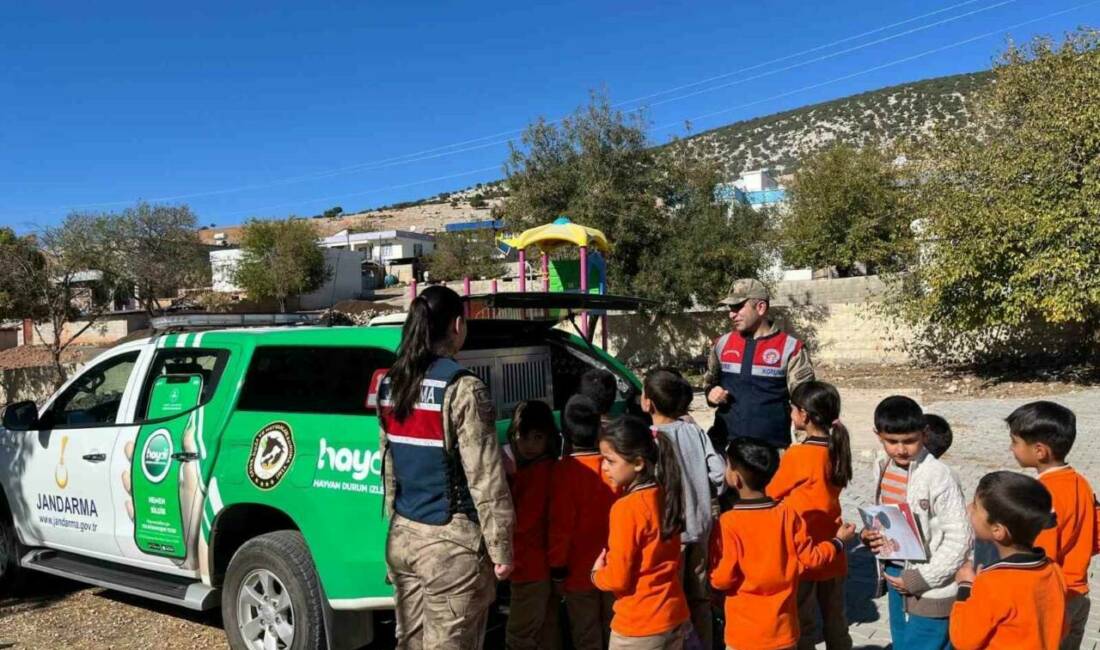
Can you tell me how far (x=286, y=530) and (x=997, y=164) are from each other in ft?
51.5

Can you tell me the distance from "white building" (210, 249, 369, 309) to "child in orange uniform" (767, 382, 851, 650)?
138 feet

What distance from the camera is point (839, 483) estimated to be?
3658mm

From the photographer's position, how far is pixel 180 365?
15.6ft

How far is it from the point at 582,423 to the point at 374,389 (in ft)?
3.13

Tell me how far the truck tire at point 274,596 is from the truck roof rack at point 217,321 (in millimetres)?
1585

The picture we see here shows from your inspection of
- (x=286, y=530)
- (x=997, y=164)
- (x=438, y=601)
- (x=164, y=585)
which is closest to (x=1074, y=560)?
(x=438, y=601)

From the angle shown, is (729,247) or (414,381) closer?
(414,381)

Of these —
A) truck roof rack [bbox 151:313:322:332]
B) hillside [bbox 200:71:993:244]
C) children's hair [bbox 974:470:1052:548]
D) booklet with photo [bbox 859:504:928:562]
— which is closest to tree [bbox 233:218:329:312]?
hillside [bbox 200:71:993:244]

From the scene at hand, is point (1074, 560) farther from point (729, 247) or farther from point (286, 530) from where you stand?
point (729, 247)

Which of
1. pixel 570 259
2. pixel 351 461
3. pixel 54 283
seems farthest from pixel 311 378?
pixel 54 283

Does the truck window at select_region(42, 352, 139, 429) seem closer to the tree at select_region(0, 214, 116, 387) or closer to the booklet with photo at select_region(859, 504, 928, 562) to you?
the booklet with photo at select_region(859, 504, 928, 562)

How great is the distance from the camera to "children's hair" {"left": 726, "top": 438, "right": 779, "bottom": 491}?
9.98ft

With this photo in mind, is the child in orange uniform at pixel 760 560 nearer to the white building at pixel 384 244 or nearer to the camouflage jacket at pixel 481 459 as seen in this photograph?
the camouflage jacket at pixel 481 459

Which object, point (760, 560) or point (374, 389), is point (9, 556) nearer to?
point (374, 389)
